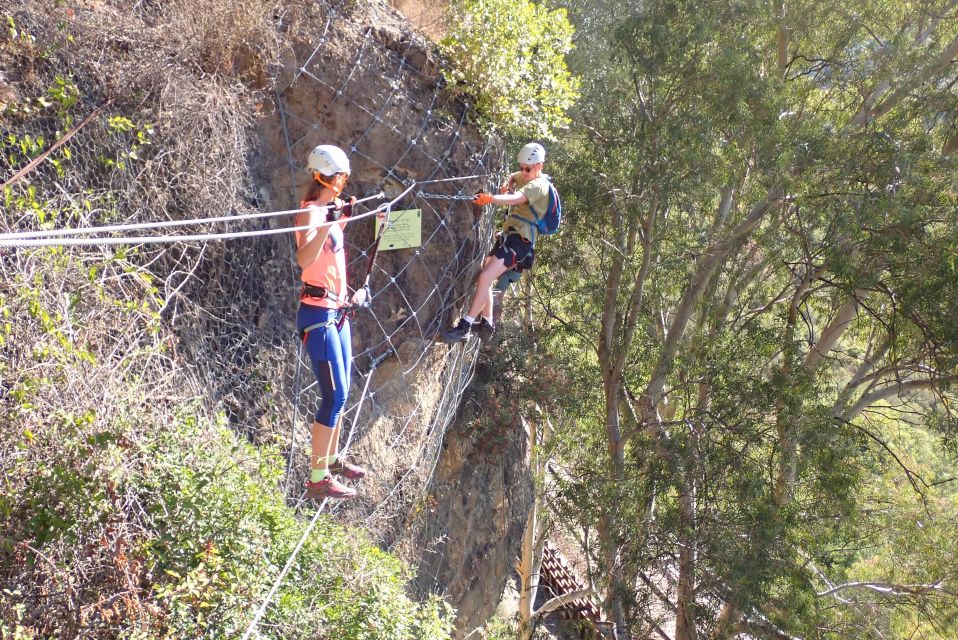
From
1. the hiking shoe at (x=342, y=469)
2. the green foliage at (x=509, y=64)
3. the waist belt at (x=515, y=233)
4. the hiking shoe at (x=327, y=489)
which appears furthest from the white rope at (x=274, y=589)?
the green foliage at (x=509, y=64)

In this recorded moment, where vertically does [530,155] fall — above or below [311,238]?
above

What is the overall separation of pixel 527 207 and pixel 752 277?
497cm

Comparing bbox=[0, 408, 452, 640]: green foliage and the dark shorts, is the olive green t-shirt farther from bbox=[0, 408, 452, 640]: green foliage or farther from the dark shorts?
bbox=[0, 408, 452, 640]: green foliage

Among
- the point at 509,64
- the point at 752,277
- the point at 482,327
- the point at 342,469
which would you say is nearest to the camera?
the point at 342,469

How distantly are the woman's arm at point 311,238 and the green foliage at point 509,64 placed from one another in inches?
129

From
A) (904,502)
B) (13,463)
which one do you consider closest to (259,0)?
(13,463)

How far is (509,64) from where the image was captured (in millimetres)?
7363

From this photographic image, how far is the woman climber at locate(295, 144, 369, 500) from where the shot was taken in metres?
4.54

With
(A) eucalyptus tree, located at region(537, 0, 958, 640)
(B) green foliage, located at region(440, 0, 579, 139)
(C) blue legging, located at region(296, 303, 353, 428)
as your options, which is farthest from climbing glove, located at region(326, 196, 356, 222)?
(A) eucalyptus tree, located at region(537, 0, 958, 640)

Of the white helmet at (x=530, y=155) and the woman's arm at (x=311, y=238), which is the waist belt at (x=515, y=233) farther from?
the woman's arm at (x=311, y=238)

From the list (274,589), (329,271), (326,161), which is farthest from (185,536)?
(326,161)

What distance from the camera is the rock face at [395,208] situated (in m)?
7.00

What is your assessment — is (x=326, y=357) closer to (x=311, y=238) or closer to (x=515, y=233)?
(x=311, y=238)

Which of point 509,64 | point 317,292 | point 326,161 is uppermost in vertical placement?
point 509,64
